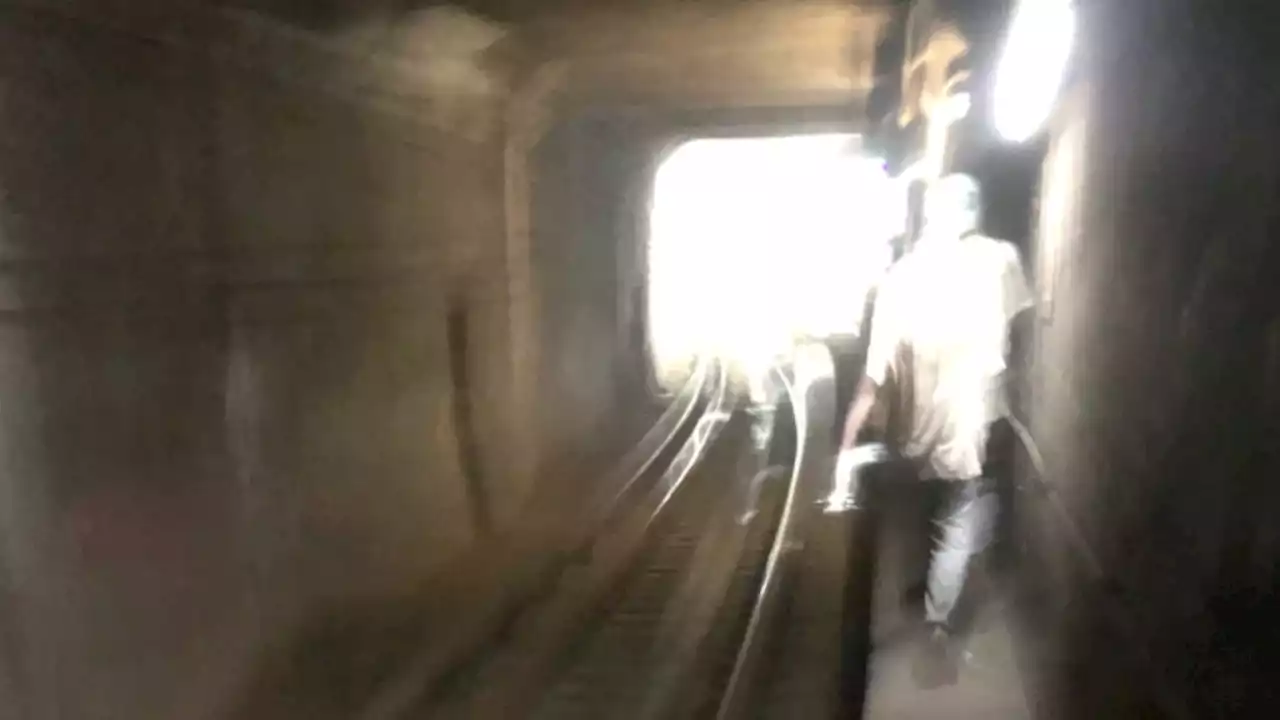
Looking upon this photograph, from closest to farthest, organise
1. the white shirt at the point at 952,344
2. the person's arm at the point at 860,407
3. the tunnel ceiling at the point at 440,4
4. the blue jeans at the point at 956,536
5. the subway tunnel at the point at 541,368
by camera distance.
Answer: the subway tunnel at the point at 541,368, the white shirt at the point at 952,344, the blue jeans at the point at 956,536, the person's arm at the point at 860,407, the tunnel ceiling at the point at 440,4

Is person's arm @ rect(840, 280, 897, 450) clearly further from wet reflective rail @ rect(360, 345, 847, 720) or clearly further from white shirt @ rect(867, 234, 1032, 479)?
wet reflective rail @ rect(360, 345, 847, 720)

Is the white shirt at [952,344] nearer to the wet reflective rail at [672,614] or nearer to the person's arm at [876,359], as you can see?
the person's arm at [876,359]

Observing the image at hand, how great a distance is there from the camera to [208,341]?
258cm

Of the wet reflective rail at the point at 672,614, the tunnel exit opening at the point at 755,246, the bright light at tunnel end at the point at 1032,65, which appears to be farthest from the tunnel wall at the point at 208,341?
the bright light at tunnel end at the point at 1032,65

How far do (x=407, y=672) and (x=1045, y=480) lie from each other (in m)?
1.96

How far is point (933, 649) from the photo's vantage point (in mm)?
2564

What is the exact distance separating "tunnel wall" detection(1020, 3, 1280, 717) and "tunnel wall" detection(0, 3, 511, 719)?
1914 millimetres

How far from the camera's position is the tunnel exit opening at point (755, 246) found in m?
4.31

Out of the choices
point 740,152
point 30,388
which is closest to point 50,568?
point 30,388

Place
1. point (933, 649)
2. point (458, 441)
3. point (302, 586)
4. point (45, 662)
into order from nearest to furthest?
point (45, 662), point (933, 649), point (302, 586), point (458, 441)

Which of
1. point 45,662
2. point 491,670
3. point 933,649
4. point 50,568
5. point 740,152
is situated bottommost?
point 491,670

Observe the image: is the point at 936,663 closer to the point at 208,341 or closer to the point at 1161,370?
the point at 1161,370

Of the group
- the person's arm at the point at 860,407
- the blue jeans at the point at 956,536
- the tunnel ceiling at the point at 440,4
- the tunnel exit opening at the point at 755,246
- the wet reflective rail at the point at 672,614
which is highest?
the tunnel ceiling at the point at 440,4

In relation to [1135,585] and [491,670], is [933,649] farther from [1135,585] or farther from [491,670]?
[491,670]
